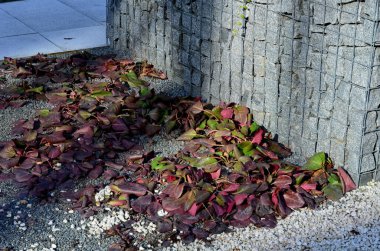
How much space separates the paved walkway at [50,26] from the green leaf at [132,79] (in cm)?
83

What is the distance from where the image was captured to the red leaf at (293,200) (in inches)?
150

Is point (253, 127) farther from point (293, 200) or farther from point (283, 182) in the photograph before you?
point (293, 200)

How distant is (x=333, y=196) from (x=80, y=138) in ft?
4.94

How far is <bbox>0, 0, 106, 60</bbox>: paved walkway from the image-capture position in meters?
6.08

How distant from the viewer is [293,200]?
383 cm

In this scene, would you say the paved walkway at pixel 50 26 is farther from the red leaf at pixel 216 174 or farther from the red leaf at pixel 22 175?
the red leaf at pixel 216 174

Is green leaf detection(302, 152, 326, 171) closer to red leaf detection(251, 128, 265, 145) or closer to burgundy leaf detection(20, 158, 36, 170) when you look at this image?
red leaf detection(251, 128, 265, 145)

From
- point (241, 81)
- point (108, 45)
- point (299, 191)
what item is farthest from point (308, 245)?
point (108, 45)

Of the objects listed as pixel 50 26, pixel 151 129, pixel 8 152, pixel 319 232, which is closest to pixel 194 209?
pixel 319 232

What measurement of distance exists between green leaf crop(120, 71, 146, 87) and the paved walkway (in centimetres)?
83

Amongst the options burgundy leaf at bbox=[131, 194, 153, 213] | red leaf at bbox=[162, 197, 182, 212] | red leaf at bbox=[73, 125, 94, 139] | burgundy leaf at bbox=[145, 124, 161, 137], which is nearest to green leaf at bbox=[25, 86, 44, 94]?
red leaf at bbox=[73, 125, 94, 139]

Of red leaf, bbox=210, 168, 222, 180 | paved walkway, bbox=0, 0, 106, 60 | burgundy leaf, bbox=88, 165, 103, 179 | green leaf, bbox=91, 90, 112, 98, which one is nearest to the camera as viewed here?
red leaf, bbox=210, 168, 222, 180

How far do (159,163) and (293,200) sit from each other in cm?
79

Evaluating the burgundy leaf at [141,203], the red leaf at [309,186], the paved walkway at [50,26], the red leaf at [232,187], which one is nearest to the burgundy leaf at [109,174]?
the burgundy leaf at [141,203]
